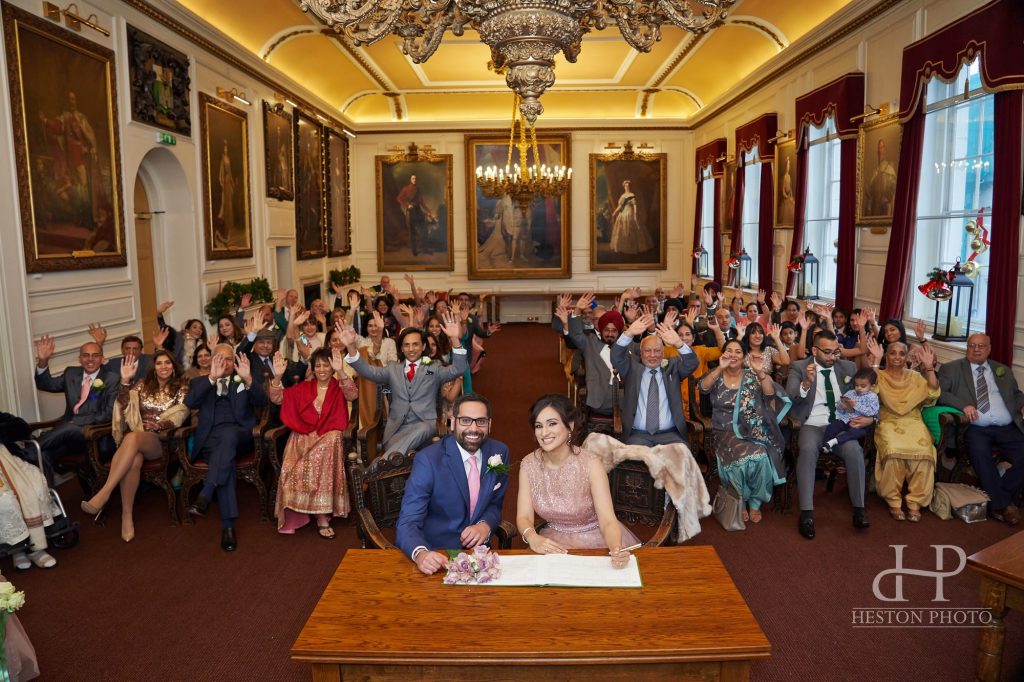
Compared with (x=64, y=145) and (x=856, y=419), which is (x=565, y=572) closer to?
(x=856, y=419)

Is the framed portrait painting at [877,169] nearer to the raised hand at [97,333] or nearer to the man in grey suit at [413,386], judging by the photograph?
the man in grey suit at [413,386]

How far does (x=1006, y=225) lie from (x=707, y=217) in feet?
35.7

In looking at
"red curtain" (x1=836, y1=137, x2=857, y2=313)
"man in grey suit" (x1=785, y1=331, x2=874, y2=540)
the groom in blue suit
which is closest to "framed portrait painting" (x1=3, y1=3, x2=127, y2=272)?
the groom in blue suit

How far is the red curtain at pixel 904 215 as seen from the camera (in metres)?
7.99

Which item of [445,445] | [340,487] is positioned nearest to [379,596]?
[445,445]

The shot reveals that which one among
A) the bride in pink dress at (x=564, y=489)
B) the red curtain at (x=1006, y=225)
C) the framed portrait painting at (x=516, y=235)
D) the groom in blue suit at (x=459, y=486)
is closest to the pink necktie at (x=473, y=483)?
the groom in blue suit at (x=459, y=486)

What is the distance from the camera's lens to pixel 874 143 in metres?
8.95

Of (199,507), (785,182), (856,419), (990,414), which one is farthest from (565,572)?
(785,182)

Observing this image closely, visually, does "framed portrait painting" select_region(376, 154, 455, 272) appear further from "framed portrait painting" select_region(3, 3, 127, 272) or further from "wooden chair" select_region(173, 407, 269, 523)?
"wooden chair" select_region(173, 407, 269, 523)

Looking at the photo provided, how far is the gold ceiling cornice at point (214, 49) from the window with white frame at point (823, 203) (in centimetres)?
856

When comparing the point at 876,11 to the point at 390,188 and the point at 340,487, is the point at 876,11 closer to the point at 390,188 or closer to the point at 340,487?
the point at 340,487

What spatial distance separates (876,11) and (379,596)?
9082 millimetres

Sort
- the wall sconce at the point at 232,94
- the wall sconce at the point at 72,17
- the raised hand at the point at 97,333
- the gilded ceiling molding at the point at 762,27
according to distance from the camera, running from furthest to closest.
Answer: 1. the gilded ceiling molding at the point at 762,27
2. the wall sconce at the point at 232,94
3. the raised hand at the point at 97,333
4. the wall sconce at the point at 72,17

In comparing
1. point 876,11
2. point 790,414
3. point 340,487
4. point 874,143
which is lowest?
point 340,487
